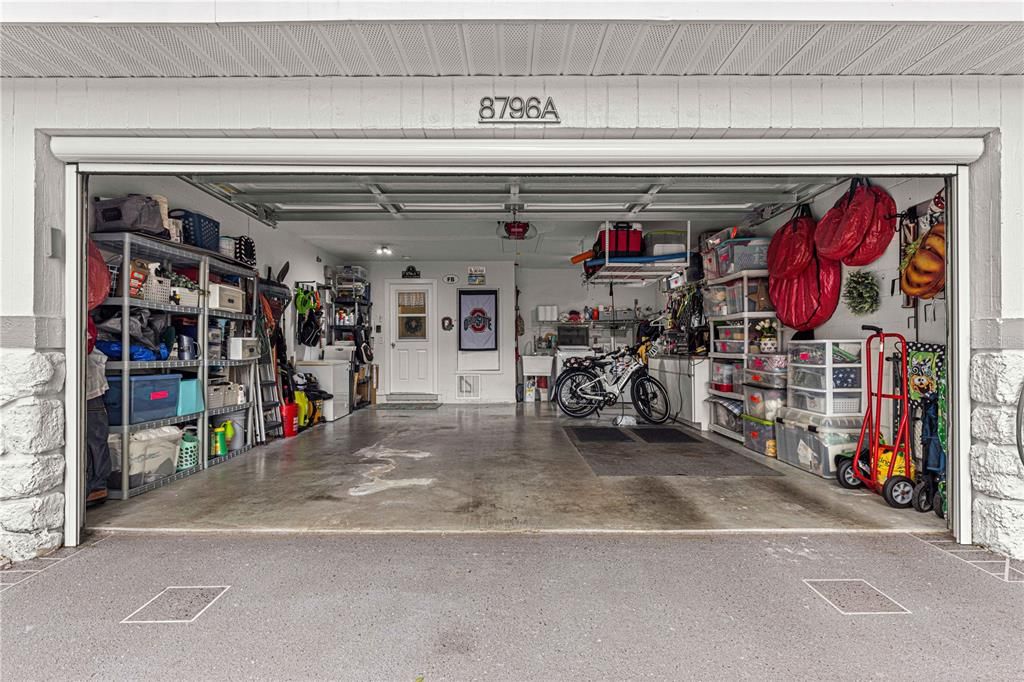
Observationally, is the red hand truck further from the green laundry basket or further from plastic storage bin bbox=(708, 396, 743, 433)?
the green laundry basket

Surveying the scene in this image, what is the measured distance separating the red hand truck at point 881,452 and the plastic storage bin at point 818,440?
0.11 metres

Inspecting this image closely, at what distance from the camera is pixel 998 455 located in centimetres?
256

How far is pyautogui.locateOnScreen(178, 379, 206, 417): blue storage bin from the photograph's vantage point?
4.13 m

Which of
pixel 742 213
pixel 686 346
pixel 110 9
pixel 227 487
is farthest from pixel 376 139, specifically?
pixel 686 346

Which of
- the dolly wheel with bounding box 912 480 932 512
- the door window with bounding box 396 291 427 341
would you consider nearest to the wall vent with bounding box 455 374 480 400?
the door window with bounding box 396 291 427 341

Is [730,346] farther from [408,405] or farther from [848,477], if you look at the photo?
[408,405]

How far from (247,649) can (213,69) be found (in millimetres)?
2430

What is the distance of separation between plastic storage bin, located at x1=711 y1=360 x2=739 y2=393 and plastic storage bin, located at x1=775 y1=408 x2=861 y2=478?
115cm

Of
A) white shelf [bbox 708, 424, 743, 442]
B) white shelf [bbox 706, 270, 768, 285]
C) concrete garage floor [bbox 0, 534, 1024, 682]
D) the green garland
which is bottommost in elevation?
concrete garage floor [bbox 0, 534, 1024, 682]

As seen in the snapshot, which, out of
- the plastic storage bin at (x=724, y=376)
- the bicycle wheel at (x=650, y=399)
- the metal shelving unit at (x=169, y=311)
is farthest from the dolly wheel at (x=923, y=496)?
the metal shelving unit at (x=169, y=311)

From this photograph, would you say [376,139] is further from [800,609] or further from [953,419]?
[953,419]

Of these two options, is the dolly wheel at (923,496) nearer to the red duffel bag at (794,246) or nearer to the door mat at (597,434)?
the red duffel bag at (794,246)

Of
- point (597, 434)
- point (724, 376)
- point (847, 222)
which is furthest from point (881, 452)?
point (597, 434)

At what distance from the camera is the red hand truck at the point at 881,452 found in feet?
10.6
